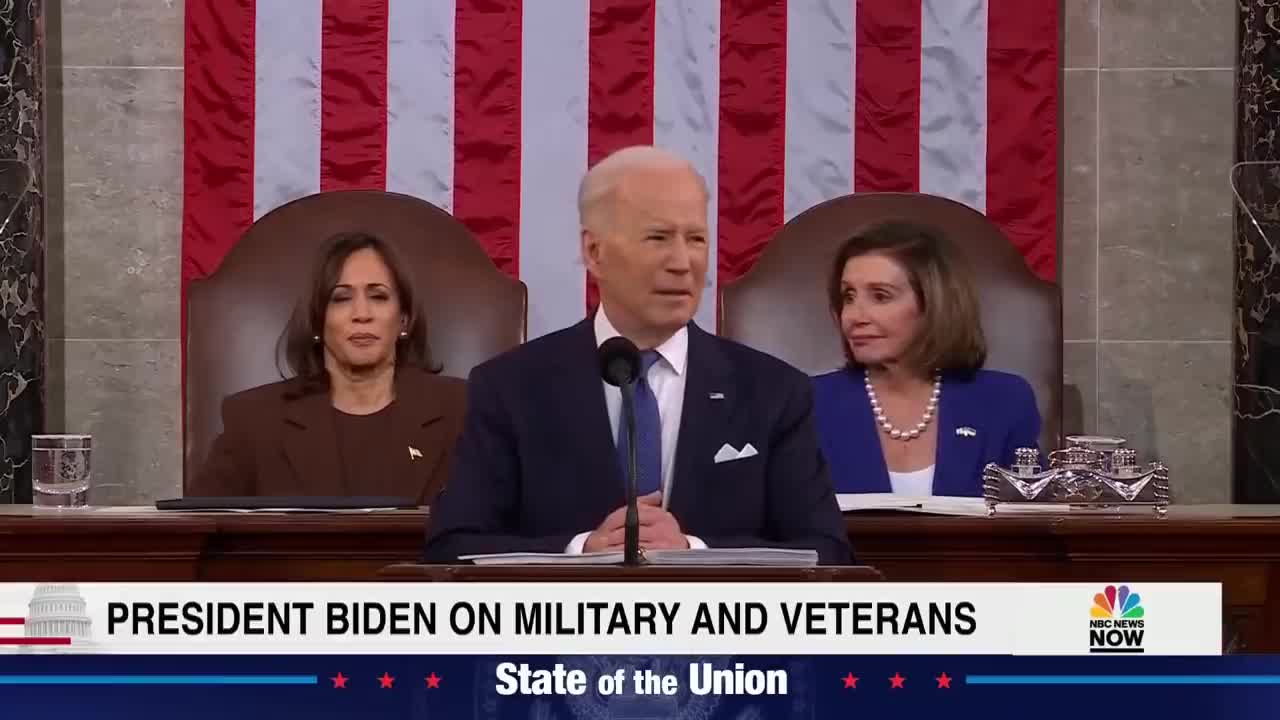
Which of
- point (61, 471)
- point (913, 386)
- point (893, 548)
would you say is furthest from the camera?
point (913, 386)

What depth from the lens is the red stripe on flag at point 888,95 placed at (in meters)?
5.24

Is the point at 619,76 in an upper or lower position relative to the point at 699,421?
upper

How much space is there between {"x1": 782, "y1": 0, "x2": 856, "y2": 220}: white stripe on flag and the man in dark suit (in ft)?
8.37

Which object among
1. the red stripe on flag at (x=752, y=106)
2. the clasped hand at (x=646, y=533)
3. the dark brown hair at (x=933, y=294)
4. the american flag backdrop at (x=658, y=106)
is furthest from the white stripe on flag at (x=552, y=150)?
the clasped hand at (x=646, y=533)

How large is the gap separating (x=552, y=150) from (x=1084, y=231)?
5.52ft

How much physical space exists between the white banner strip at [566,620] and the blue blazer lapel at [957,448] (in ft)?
7.83

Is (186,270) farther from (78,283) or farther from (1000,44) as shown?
(1000,44)

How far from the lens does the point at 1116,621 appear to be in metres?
1.63

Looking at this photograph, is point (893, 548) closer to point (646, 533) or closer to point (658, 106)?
point (646, 533)

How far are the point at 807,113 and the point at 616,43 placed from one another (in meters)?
0.61

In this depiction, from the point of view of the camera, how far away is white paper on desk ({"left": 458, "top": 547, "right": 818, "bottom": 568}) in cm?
221

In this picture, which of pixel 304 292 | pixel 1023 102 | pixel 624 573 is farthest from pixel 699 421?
pixel 1023 102

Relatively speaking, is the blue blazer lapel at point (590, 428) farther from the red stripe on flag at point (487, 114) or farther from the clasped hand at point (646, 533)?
the red stripe on flag at point (487, 114)

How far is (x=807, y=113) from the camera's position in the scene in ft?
17.2
